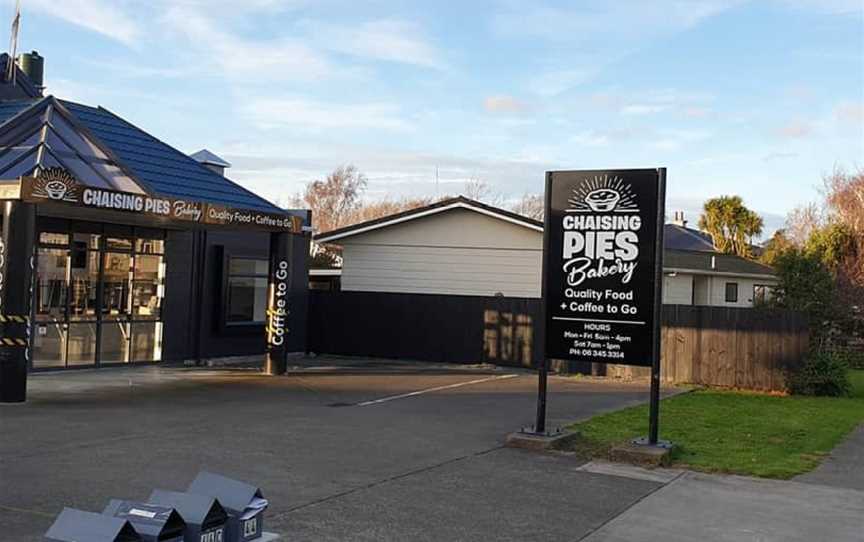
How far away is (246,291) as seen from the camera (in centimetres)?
2198

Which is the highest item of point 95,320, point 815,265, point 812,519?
point 815,265

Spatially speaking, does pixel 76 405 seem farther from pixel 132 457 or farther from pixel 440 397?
pixel 440 397

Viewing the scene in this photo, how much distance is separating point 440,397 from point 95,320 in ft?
24.7

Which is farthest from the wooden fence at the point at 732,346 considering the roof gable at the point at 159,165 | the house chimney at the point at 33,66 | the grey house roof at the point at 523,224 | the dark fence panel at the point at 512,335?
the house chimney at the point at 33,66

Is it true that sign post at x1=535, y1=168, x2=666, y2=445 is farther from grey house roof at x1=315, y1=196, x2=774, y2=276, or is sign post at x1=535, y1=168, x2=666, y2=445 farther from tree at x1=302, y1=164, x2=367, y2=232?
tree at x1=302, y1=164, x2=367, y2=232

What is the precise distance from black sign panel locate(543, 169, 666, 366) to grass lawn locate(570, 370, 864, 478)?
1.31m

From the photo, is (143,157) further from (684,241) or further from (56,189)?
(684,241)

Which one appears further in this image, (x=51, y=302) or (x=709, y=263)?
(x=709, y=263)

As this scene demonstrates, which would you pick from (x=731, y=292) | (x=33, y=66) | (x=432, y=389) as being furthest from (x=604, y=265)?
(x=731, y=292)

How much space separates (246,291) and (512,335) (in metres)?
6.71

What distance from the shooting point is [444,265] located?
88.0 ft

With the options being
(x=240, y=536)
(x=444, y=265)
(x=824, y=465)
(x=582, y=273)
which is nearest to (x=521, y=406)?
(x=582, y=273)

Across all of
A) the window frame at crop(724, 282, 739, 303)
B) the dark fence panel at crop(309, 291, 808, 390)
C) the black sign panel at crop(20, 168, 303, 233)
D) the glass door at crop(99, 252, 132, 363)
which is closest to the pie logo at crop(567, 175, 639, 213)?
the black sign panel at crop(20, 168, 303, 233)

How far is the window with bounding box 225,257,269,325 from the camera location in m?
21.4
